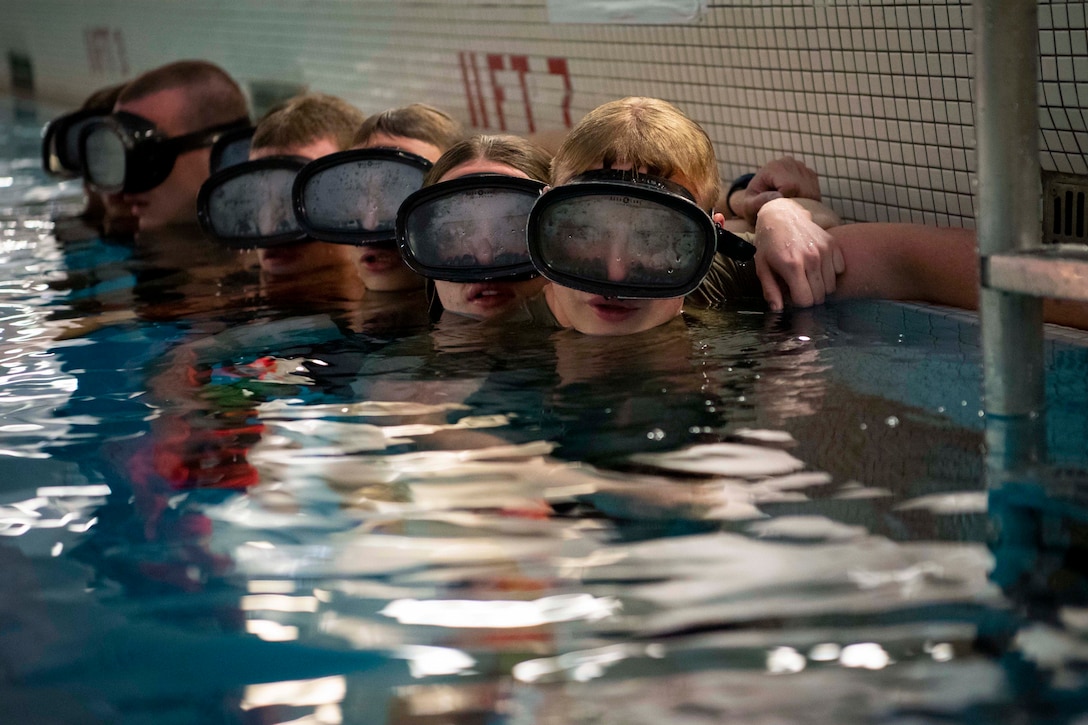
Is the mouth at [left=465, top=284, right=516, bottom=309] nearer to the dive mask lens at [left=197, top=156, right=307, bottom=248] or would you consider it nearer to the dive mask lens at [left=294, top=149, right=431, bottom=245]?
the dive mask lens at [left=294, top=149, right=431, bottom=245]

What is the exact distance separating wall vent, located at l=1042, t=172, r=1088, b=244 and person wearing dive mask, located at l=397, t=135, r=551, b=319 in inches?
47.4

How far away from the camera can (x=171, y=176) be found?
15.8 feet

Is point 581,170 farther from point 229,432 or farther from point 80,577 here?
point 80,577

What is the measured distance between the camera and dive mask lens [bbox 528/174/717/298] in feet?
7.59

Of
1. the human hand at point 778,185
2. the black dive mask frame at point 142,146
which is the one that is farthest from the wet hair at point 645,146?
the black dive mask frame at point 142,146

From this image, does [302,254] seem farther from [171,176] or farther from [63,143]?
[63,143]

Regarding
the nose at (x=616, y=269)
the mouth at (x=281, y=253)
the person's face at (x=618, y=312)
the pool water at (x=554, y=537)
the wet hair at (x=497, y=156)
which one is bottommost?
the pool water at (x=554, y=537)

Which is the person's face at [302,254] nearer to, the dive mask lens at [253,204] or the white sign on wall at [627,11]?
the dive mask lens at [253,204]

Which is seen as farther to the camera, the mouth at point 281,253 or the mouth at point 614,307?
the mouth at point 281,253

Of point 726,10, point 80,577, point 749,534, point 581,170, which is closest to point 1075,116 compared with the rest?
point 581,170

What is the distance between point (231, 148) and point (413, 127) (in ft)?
4.30

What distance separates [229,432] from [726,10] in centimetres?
248

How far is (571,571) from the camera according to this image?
1.44 m

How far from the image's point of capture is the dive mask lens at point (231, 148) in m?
4.32
